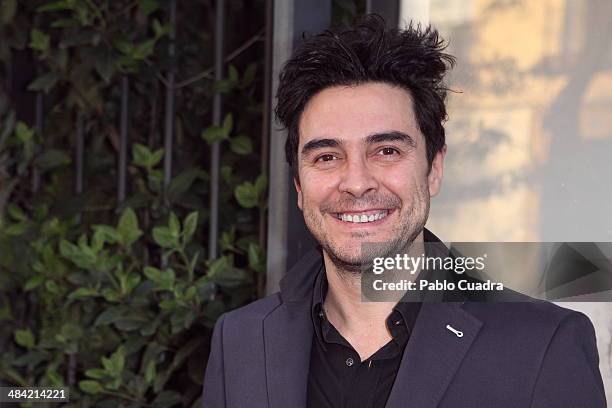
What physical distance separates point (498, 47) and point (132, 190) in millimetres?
1080

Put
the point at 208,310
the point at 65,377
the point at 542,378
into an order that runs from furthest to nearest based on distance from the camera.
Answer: the point at 65,377 < the point at 208,310 < the point at 542,378

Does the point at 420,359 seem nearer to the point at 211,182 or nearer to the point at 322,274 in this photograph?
the point at 322,274

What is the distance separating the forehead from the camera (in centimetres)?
124

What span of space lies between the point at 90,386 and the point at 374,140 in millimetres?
951

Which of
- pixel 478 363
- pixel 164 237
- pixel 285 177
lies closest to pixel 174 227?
pixel 164 237

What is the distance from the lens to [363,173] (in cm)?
123

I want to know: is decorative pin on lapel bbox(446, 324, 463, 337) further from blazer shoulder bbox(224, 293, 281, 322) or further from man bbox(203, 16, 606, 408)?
blazer shoulder bbox(224, 293, 281, 322)

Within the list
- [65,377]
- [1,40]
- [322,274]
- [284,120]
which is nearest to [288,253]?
[322,274]

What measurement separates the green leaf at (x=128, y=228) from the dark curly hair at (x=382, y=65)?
0.65m

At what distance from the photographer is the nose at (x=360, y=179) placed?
1225 millimetres

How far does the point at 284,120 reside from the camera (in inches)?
54.4

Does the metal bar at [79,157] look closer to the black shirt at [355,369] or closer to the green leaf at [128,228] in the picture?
the green leaf at [128,228]

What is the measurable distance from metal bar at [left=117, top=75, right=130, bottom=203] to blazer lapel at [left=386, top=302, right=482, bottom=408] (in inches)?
36.5

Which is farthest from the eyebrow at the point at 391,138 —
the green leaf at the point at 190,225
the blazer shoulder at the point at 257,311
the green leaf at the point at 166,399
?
the green leaf at the point at 166,399
